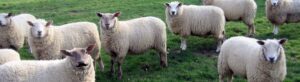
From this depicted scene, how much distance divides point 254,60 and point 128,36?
3.72m

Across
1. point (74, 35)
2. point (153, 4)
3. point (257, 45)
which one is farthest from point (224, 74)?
point (153, 4)

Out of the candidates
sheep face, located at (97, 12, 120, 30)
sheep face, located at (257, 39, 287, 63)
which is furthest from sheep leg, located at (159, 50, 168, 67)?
sheep face, located at (257, 39, 287, 63)

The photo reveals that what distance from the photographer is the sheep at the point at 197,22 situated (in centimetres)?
1391

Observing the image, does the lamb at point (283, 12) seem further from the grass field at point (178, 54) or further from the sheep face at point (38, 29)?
the sheep face at point (38, 29)

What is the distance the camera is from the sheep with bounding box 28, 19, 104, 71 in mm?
10688

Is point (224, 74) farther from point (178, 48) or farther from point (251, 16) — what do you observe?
point (251, 16)

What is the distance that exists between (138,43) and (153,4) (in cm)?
1141

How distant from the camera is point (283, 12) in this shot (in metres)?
16.0

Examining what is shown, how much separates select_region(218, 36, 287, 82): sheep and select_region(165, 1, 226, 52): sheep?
3.54 meters

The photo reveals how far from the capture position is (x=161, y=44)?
1241cm

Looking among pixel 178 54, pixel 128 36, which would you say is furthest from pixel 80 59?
pixel 178 54

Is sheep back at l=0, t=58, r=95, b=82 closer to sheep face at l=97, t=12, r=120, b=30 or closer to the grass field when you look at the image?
sheep face at l=97, t=12, r=120, b=30

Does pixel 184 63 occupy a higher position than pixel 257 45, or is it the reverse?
pixel 257 45

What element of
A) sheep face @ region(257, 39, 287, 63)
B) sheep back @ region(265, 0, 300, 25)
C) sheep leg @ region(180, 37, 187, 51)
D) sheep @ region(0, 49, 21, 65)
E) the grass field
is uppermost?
sheep face @ region(257, 39, 287, 63)
